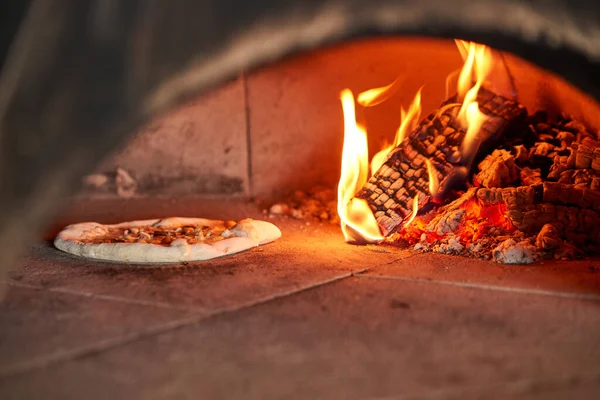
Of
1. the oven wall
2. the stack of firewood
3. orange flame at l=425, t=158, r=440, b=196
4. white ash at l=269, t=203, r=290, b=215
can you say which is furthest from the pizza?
the oven wall

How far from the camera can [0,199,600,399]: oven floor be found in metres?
2.11

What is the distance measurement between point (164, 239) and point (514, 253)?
1744 millimetres

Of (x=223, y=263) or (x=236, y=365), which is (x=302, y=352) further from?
(x=223, y=263)

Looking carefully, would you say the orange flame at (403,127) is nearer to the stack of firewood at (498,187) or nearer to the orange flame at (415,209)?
the stack of firewood at (498,187)

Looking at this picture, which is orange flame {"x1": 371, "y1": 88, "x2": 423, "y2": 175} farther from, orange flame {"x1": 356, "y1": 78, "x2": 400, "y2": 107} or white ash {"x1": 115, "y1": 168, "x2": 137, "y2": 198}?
white ash {"x1": 115, "y1": 168, "x2": 137, "y2": 198}

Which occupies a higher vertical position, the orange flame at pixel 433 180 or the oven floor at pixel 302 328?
the orange flame at pixel 433 180

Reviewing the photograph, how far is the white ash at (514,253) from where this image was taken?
3400mm

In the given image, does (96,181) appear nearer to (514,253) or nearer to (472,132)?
(472,132)

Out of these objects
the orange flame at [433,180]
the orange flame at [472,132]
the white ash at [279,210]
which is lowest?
the white ash at [279,210]

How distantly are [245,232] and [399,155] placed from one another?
96 centimetres

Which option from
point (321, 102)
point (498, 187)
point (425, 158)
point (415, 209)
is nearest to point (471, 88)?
point (425, 158)

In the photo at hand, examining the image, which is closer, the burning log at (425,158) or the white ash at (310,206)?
the burning log at (425,158)

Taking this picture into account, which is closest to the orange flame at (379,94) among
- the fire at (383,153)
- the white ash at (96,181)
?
the fire at (383,153)

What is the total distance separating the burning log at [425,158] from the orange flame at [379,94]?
2.80ft
